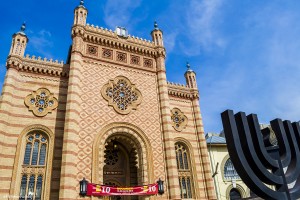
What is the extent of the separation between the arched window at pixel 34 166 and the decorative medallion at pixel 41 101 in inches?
57.8

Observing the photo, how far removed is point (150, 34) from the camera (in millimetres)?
23328

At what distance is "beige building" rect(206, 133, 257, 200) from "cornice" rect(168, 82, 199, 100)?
5.86m

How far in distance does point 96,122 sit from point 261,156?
1211 cm

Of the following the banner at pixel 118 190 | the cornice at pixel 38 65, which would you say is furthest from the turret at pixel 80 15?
the banner at pixel 118 190

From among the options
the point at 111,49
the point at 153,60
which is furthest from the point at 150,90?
the point at 111,49

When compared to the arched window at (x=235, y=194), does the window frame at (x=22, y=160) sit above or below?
above

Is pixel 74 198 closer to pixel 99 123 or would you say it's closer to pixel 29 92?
pixel 99 123

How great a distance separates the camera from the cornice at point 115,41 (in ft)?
63.3

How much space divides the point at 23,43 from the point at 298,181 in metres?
18.4

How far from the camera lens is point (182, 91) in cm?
2308

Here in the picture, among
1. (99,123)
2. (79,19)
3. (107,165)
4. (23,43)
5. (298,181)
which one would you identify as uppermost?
(79,19)

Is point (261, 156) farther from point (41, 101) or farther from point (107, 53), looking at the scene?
point (107, 53)

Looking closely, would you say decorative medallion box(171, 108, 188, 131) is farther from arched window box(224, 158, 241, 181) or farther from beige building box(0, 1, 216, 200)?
arched window box(224, 158, 241, 181)

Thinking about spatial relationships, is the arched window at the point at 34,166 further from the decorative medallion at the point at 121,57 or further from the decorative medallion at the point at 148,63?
the decorative medallion at the point at 148,63
